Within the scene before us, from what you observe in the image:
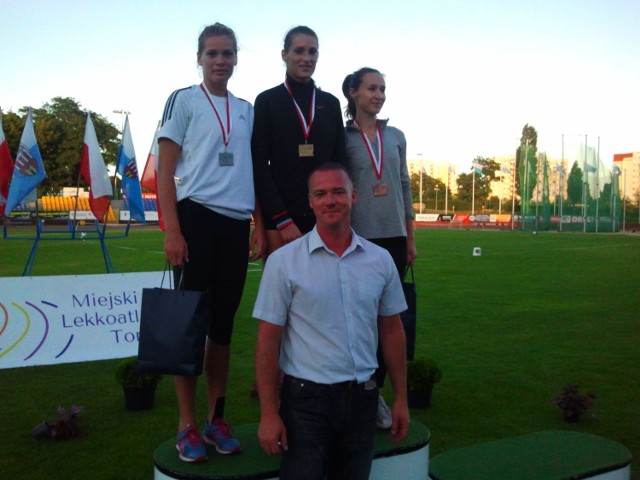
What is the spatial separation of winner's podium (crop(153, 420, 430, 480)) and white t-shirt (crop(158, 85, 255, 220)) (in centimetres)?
113

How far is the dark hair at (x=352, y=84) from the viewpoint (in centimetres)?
394

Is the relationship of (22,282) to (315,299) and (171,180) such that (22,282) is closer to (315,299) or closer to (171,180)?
(171,180)

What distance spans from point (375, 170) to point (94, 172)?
8.46m

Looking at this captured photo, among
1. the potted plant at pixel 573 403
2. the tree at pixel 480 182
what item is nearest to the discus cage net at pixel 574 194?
the tree at pixel 480 182

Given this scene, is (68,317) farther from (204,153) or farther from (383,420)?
(383,420)

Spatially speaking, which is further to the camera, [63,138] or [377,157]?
[63,138]

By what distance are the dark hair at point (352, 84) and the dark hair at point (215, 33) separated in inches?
34.3

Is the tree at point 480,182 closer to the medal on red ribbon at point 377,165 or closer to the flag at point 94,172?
the flag at point 94,172

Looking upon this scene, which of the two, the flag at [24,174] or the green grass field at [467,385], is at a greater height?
the flag at [24,174]

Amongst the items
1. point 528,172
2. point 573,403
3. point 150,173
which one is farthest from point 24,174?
point 528,172

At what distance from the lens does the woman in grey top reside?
12.5 feet

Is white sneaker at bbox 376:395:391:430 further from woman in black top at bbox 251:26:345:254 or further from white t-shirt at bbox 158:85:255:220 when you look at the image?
white t-shirt at bbox 158:85:255:220

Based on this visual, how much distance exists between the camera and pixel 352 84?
3.99m

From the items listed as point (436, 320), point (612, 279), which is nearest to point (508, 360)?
point (436, 320)
